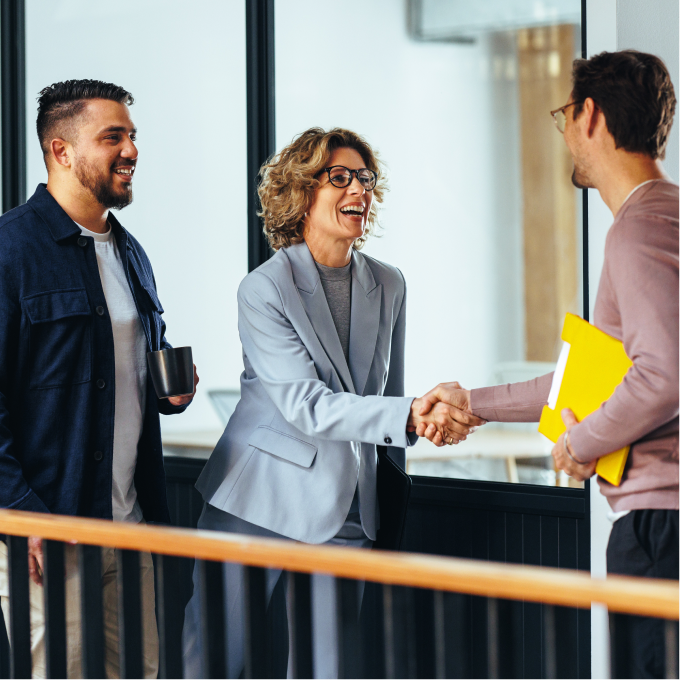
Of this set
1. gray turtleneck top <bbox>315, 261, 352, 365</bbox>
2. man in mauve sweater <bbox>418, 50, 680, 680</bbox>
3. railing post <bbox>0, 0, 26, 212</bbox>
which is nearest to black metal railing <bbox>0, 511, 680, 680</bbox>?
man in mauve sweater <bbox>418, 50, 680, 680</bbox>

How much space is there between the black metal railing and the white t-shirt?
1.65 ft

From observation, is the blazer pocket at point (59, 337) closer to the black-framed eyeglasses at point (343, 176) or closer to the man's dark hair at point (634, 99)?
Result: the black-framed eyeglasses at point (343, 176)

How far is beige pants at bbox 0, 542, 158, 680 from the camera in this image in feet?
6.59

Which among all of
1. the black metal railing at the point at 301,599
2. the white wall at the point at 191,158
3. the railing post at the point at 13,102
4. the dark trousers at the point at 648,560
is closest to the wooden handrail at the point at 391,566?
the black metal railing at the point at 301,599

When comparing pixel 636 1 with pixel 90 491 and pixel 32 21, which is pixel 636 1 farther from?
pixel 32 21

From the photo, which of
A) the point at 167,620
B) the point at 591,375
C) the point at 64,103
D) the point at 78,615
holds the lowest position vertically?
the point at 78,615

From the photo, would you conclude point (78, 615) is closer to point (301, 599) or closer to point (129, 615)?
→ point (129, 615)

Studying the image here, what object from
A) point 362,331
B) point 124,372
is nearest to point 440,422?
point 362,331

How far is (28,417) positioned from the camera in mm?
1960

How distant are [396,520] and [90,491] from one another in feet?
2.57

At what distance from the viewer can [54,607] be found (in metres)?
1.61

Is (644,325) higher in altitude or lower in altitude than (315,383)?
higher

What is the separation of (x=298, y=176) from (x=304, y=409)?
2.09 feet

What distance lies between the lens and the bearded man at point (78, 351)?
194 centimetres
